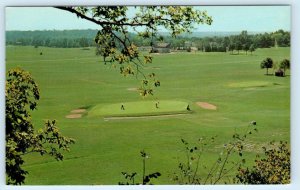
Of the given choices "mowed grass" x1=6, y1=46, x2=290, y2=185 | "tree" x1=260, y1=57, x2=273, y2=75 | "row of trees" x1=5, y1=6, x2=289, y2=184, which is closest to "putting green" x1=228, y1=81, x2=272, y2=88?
"mowed grass" x1=6, y1=46, x2=290, y2=185

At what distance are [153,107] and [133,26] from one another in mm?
655

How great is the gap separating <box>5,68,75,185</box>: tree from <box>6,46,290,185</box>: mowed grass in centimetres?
6

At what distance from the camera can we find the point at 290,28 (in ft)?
18.9

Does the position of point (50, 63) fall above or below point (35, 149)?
above

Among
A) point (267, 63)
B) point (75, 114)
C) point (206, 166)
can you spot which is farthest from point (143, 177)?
point (267, 63)

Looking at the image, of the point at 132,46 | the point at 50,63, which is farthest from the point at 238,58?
the point at 50,63

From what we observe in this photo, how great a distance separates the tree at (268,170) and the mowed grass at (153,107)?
0.11 metres

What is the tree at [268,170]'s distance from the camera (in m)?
5.91

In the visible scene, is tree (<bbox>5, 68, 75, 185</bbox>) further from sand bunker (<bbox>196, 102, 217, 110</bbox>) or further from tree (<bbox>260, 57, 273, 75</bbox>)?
tree (<bbox>260, 57, 273, 75</bbox>)

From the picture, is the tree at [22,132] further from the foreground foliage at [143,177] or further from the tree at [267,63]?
the tree at [267,63]

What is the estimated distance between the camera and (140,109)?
19.3 feet
